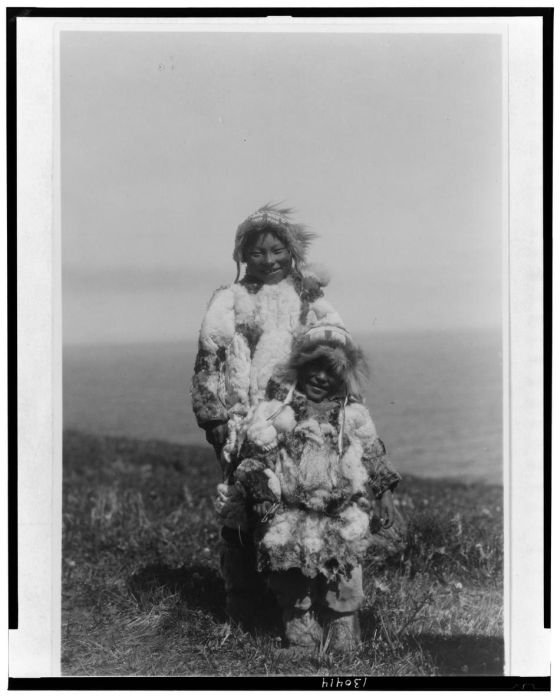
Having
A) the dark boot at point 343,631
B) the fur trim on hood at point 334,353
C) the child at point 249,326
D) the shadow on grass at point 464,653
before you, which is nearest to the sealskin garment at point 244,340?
the child at point 249,326

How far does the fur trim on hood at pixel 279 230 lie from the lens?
14.4 ft

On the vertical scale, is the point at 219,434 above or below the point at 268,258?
below

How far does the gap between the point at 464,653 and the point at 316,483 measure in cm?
129

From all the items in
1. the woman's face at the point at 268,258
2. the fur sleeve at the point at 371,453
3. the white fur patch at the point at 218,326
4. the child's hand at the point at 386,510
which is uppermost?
the woman's face at the point at 268,258

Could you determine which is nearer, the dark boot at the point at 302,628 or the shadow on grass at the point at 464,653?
the dark boot at the point at 302,628

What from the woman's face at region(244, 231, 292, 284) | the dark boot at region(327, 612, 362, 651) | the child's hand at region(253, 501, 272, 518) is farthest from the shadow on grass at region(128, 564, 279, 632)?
the woman's face at region(244, 231, 292, 284)

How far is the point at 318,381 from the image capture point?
4.17 metres

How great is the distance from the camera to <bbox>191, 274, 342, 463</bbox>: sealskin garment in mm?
4324

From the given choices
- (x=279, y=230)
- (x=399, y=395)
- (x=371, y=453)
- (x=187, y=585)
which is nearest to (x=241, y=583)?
(x=187, y=585)

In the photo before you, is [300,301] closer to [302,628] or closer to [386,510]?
[386,510]

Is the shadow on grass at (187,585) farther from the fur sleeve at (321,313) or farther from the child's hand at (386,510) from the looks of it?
the fur sleeve at (321,313)

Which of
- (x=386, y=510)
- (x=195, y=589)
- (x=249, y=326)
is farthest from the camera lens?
(x=195, y=589)

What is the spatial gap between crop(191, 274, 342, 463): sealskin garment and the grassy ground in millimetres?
1061

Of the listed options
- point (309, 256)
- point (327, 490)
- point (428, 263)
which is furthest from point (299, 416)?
point (428, 263)
